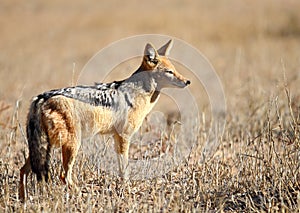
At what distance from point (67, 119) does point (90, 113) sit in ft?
1.10

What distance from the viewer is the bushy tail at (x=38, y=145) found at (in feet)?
16.6

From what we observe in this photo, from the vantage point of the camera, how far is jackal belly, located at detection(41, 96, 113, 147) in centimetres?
513

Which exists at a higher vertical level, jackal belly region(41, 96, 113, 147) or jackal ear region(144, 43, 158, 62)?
jackal ear region(144, 43, 158, 62)

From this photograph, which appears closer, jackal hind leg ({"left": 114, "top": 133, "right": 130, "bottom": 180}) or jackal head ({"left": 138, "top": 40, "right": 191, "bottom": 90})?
jackal hind leg ({"left": 114, "top": 133, "right": 130, "bottom": 180})

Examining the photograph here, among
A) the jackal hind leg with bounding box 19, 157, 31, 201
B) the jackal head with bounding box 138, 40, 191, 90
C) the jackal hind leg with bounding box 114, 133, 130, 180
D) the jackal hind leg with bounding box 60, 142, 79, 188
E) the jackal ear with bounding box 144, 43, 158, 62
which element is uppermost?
the jackal ear with bounding box 144, 43, 158, 62

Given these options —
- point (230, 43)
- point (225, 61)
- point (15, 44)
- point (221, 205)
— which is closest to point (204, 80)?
point (225, 61)

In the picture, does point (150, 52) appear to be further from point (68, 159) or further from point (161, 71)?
point (68, 159)

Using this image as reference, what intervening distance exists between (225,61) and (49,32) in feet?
22.8

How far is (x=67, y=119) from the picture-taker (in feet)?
17.1

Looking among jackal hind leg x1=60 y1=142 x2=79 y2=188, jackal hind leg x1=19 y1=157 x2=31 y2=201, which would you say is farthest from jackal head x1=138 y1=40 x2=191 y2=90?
jackal hind leg x1=19 y1=157 x2=31 y2=201

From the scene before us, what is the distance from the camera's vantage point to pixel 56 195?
4793mm

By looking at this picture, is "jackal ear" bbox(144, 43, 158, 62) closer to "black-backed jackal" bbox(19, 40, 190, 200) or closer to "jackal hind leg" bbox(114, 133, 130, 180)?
"black-backed jackal" bbox(19, 40, 190, 200)

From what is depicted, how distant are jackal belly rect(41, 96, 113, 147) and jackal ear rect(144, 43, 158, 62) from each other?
3.26 feet

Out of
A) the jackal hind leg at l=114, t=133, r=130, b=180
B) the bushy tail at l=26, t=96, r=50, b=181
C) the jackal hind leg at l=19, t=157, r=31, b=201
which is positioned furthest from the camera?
the jackal hind leg at l=114, t=133, r=130, b=180
